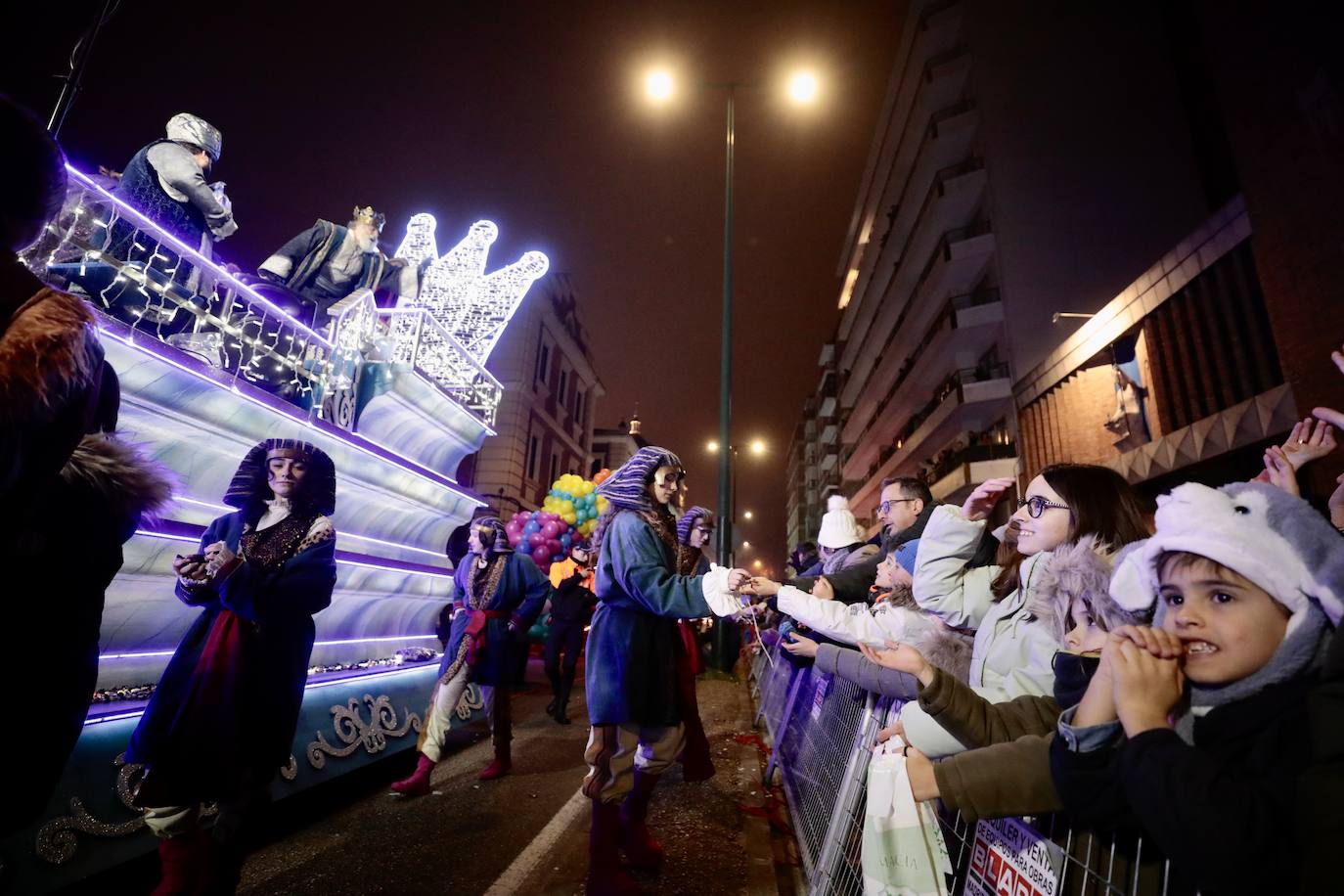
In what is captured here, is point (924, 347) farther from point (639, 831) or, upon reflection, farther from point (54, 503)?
point (54, 503)

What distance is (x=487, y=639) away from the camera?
5.09 m

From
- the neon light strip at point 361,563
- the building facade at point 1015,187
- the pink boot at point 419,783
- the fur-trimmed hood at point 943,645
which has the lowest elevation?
the pink boot at point 419,783

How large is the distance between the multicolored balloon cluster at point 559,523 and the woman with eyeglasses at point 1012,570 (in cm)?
868

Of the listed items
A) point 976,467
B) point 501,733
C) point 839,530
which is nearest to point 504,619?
point 501,733

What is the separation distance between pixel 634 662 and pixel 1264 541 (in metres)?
2.57

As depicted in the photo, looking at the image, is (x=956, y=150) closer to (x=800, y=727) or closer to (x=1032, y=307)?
(x=1032, y=307)

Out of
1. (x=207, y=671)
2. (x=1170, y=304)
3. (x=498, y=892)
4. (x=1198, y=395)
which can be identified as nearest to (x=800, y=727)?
(x=498, y=892)

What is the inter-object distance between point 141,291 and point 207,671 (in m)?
3.20

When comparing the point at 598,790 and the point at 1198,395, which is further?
the point at 1198,395

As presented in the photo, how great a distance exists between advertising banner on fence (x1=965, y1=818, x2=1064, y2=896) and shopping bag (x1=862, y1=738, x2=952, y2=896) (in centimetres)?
12

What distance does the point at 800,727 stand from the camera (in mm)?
4266

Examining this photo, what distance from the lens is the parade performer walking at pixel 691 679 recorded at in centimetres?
352

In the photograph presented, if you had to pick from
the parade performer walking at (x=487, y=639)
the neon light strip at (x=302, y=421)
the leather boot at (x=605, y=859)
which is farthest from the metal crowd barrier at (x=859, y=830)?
the neon light strip at (x=302, y=421)

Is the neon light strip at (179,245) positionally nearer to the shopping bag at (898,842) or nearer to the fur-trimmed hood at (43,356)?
the fur-trimmed hood at (43,356)
